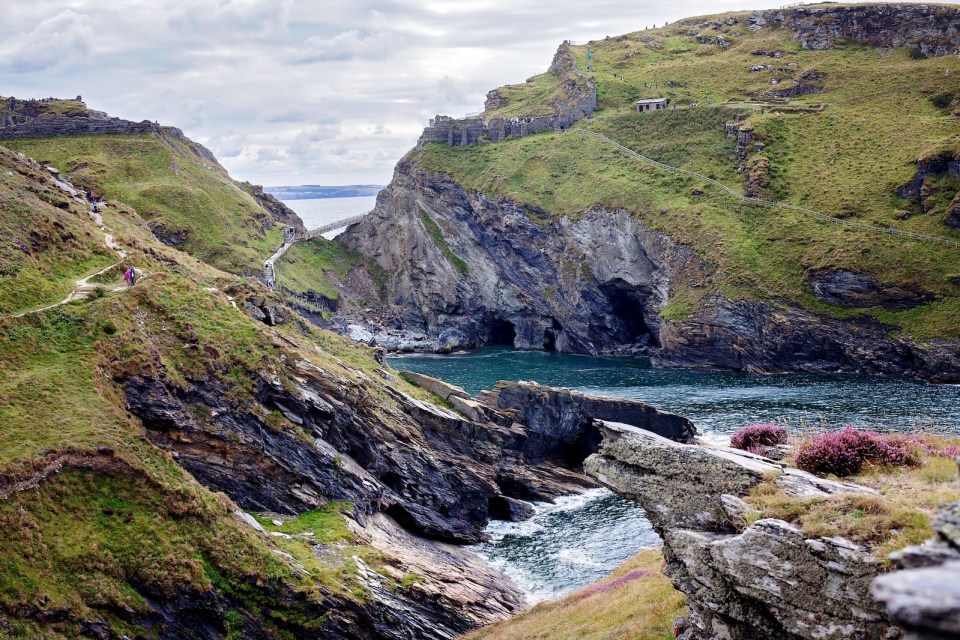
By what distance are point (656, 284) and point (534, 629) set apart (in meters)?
98.4

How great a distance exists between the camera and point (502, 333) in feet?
512

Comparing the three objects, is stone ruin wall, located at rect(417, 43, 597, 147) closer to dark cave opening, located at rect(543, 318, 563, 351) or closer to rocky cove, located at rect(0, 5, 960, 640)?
rocky cove, located at rect(0, 5, 960, 640)

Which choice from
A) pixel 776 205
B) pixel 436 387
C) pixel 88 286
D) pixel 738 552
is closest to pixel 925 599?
pixel 738 552

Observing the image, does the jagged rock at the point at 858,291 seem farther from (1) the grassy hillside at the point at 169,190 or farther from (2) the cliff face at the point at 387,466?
(1) the grassy hillside at the point at 169,190

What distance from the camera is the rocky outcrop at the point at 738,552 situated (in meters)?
17.0

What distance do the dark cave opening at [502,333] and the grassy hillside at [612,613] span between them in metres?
108

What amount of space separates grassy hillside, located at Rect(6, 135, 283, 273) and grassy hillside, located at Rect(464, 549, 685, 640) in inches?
3952

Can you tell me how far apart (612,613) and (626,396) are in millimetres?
67141

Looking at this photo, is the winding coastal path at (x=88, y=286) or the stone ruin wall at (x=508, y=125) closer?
the winding coastal path at (x=88, y=286)

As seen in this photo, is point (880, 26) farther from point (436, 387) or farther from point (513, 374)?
point (436, 387)

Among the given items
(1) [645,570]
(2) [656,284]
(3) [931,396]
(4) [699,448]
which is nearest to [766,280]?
(2) [656,284]

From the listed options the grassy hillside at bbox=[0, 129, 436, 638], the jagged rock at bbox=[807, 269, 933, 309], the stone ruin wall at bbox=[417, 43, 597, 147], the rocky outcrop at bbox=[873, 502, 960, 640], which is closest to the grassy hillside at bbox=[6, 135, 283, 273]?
the stone ruin wall at bbox=[417, 43, 597, 147]

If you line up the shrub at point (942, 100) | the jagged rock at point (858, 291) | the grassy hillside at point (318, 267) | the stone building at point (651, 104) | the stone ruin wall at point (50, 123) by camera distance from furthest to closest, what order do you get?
the stone building at point (651, 104), the grassy hillside at point (318, 267), the stone ruin wall at point (50, 123), the shrub at point (942, 100), the jagged rock at point (858, 291)

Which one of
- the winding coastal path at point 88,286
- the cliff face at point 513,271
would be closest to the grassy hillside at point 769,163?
the cliff face at point 513,271
